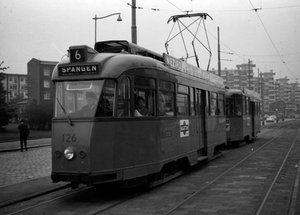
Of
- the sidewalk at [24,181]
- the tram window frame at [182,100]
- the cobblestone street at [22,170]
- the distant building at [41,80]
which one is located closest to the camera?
the sidewalk at [24,181]

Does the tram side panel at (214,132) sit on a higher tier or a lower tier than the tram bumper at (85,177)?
higher

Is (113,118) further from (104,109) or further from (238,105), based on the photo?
(238,105)

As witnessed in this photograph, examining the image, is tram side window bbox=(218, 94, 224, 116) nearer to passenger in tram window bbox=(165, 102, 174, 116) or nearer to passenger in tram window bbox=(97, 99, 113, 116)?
passenger in tram window bbox=(165, 102, 174, 116)

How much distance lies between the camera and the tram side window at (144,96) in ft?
26.5

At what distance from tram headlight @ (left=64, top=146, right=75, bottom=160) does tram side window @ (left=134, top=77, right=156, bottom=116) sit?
1644 millimetres

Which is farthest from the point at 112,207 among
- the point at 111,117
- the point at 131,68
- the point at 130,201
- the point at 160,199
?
the point at 131,68

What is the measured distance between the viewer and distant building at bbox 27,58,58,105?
66375mm

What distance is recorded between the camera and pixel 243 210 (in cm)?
657

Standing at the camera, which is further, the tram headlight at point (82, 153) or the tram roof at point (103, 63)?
the tram roof at point (103, 63)

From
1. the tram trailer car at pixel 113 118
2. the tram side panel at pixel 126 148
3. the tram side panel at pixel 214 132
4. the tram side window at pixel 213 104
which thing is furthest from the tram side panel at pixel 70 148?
the tram side window at pixel 213 104

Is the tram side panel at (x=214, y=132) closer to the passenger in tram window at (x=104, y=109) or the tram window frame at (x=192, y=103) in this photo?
the tram window frame at (x=192, y=103)

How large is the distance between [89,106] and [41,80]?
62.3 metres

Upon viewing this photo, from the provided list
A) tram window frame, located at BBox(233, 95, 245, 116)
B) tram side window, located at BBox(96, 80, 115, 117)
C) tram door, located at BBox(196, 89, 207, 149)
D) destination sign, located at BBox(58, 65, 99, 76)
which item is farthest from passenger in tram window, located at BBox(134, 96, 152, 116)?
tram window frame, located at BBox(233, 95, 245, 116)

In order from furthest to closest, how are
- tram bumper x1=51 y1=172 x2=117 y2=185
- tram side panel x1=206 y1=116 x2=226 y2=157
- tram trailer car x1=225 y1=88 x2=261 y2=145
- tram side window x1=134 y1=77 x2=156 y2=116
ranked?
tram trailer car x1=225 y1=88 x2=261 y2=145
tram side panel x1=206 y1=116 x2=226 y2=157
tram side window x1=134 y1=77 x2=156 y2=116
tram bumper x1=51 y1=172 x2=117 y2=185
